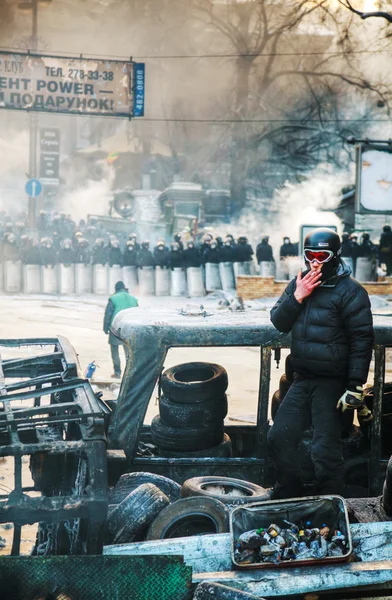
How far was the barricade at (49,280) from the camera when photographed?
22.9 m

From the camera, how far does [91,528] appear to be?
3.40 m

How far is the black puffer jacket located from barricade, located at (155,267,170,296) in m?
18.5

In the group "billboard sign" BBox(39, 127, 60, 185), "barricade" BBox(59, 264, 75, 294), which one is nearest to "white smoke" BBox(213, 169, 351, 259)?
"billboard sign" BBox(39, 127, 60, 185)

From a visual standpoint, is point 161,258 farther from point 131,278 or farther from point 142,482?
point 142,482

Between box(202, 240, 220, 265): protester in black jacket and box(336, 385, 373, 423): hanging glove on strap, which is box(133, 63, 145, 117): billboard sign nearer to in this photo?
box(202, 240, 220, 265): protester in black jacket

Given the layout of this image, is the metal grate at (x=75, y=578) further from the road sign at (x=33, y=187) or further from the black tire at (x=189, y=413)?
the road sign at (x=33, y=187)

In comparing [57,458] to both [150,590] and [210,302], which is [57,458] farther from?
[210,302]

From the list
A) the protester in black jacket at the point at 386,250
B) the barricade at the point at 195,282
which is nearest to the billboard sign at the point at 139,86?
the barricade at the point at 195,282

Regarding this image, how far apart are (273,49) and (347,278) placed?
41.4 meters

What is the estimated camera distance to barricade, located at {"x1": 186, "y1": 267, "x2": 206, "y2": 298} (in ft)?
74.6

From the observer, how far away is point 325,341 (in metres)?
4.30

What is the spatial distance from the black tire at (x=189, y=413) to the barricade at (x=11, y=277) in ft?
61.3

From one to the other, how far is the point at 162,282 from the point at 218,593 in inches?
778

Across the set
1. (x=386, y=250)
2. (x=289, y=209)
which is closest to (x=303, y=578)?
(x=386, y=250)
